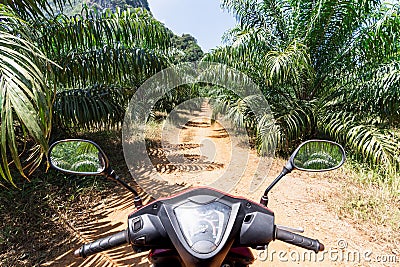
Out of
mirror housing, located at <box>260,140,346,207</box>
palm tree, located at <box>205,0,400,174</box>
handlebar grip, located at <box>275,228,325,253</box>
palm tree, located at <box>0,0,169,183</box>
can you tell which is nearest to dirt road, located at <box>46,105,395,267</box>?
mirror housing, located at <box>260,140,346,207</box>

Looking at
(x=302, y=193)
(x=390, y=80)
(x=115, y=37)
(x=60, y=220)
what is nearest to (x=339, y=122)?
(x=390, y=80)

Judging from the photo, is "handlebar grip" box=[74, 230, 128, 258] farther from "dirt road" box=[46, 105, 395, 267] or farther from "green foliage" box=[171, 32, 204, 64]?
"green foliage" box=[171, 32, 204, 64]

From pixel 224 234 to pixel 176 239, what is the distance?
0.13 meters

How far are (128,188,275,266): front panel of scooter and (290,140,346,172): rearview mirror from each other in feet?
1.57

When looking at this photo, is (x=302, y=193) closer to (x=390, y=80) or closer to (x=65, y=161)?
(x=390, y=80)

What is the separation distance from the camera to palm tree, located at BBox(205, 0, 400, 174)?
13.8ft

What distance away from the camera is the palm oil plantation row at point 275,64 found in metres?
3.59

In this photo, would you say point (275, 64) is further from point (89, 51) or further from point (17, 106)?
point (17, 106)

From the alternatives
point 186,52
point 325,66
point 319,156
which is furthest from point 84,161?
point 186,52

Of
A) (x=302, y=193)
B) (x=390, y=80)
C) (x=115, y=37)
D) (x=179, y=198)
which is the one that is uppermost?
(x=115, y=37)

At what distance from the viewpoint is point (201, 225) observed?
0.73 metres

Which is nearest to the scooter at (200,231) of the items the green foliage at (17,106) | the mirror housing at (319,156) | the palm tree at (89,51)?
the mirror housing at (319,156)

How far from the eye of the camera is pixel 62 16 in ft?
11.4

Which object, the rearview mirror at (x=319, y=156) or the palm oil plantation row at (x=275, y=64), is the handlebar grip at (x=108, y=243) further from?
the palm oil plantation row at (x=275, y=64)
